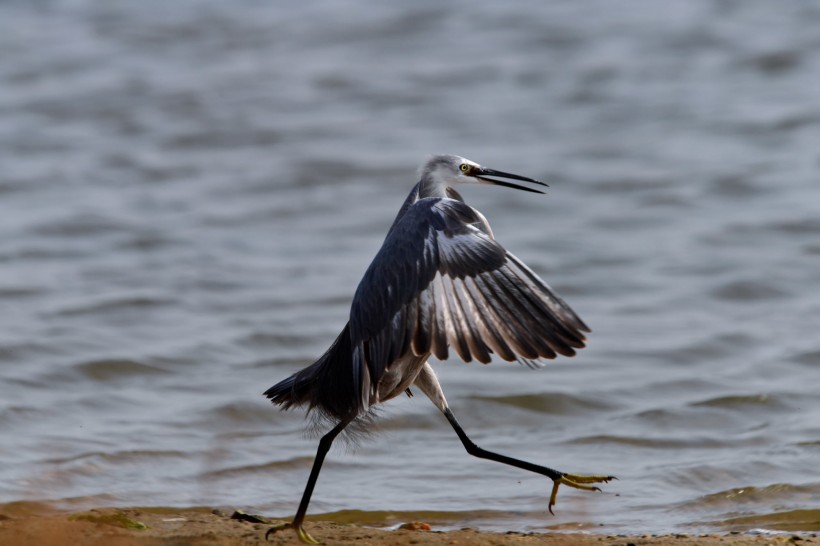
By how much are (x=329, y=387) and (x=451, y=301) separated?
91 centimetres

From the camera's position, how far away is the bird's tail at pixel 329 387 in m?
6.31

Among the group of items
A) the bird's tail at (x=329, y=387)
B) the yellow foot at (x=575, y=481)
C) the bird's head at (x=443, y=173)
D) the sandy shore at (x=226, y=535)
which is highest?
the bird's head at (x=443, y=173)

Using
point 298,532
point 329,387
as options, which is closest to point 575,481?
point 329,387

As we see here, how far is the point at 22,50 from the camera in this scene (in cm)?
1942

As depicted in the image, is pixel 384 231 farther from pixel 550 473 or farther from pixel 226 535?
pixel 226 535

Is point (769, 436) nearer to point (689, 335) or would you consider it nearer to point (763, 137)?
point (689, 335)

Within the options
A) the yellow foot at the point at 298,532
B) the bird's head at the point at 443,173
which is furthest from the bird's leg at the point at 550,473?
the bird's head at the point at 443,173

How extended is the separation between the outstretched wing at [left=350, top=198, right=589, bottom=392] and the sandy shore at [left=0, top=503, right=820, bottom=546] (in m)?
0.82

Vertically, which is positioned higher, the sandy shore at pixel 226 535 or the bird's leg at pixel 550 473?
the bird's leg at pixel 550 473

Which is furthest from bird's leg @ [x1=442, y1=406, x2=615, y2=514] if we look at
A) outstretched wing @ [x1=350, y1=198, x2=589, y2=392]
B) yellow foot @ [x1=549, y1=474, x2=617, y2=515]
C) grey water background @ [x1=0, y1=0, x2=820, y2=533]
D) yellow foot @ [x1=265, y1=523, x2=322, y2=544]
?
yellow foot @ [x1=265, y1=523, x2=322, y2=544]

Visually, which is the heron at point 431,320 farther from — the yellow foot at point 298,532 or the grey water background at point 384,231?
the grey water background at point 384,231

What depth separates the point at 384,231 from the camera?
12727 millimetres

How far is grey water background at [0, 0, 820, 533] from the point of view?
317 inches

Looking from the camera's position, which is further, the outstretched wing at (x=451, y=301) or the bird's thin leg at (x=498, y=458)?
the bird's thin leg at (x=498, y=458)
